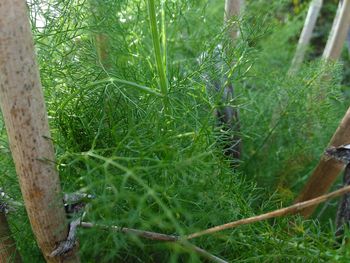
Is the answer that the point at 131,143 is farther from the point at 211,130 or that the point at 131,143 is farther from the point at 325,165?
the point at 325,165

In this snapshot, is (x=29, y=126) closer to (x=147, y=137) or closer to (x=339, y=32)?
(x=147, y=137)

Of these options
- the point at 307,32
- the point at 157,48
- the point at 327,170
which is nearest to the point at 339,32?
the point at 307,32

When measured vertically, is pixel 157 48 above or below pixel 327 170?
above

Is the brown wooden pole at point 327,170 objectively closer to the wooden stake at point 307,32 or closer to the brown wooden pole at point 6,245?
the wooden stake at point 307,32

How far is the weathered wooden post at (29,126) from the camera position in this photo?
42 centimetres


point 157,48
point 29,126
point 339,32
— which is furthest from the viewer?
point 339,32

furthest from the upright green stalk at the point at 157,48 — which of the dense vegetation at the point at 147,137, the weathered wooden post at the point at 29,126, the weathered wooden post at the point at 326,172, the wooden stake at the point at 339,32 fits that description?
the wooden stake at the point at 339,32

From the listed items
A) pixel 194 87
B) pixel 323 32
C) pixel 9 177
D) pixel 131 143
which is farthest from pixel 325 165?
pixel 323 32

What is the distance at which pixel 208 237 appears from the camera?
1.77ft

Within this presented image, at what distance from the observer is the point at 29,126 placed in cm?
45

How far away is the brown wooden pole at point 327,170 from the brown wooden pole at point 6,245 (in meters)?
0.45

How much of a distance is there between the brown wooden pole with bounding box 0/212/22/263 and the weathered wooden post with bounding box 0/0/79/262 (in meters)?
0.09

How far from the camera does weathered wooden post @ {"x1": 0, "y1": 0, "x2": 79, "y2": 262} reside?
42 centimetres

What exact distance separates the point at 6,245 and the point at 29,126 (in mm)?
210
